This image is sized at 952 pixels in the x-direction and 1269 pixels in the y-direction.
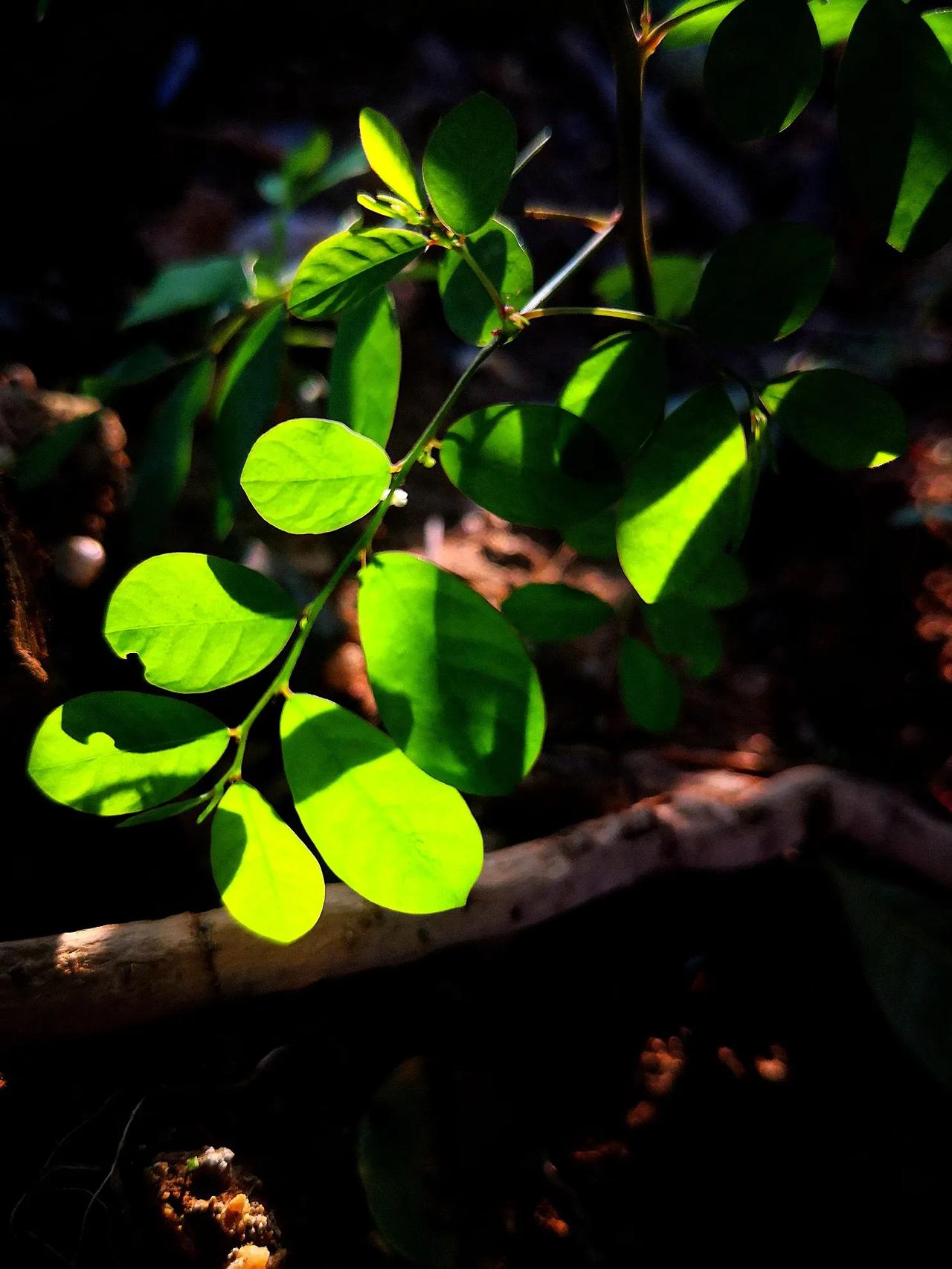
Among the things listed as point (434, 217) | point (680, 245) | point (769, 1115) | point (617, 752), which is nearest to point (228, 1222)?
point (769, 1115)

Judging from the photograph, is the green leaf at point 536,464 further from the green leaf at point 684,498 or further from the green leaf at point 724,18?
the green leaf at point 724,18

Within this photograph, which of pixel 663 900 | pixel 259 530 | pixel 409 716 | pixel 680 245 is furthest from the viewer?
pixel 680 245

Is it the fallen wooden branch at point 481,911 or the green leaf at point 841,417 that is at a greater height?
the green leaf at point 841,417

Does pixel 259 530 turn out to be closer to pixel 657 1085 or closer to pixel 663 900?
pixel 663 900

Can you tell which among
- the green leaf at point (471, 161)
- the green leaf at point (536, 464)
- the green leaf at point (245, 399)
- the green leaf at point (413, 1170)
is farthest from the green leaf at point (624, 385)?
the green leaf at point (413, 1170)

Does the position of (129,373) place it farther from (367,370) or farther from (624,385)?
(624,385)

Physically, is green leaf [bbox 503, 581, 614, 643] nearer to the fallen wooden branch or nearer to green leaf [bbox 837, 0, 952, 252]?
the fallen wooden branch
